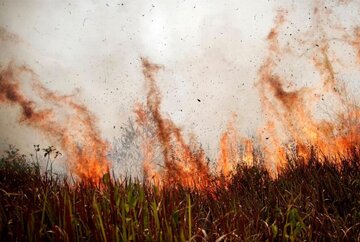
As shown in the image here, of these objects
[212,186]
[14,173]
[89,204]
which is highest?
[14,173]

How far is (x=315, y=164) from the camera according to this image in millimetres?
7820

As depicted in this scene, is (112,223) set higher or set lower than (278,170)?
lower

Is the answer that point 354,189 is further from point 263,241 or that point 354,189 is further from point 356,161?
point 263,241

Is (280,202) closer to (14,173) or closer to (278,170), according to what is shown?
(278,170)

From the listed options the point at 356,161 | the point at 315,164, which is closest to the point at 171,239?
the point at 356,161

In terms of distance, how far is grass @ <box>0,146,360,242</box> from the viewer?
2312 millimetres

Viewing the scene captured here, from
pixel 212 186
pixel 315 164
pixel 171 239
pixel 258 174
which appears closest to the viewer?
pixel 171 239

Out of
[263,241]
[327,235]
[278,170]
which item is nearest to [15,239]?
[263,241]

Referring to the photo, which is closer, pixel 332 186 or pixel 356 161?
pixel 332 186

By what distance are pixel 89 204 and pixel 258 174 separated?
6.81 metres

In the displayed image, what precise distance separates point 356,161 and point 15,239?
21.2 ft

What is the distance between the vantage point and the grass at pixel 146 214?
2.31 metres

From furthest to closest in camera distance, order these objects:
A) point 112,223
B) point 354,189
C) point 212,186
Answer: point 212,186
point 354,189
point 112,223

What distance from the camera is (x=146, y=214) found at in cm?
254
